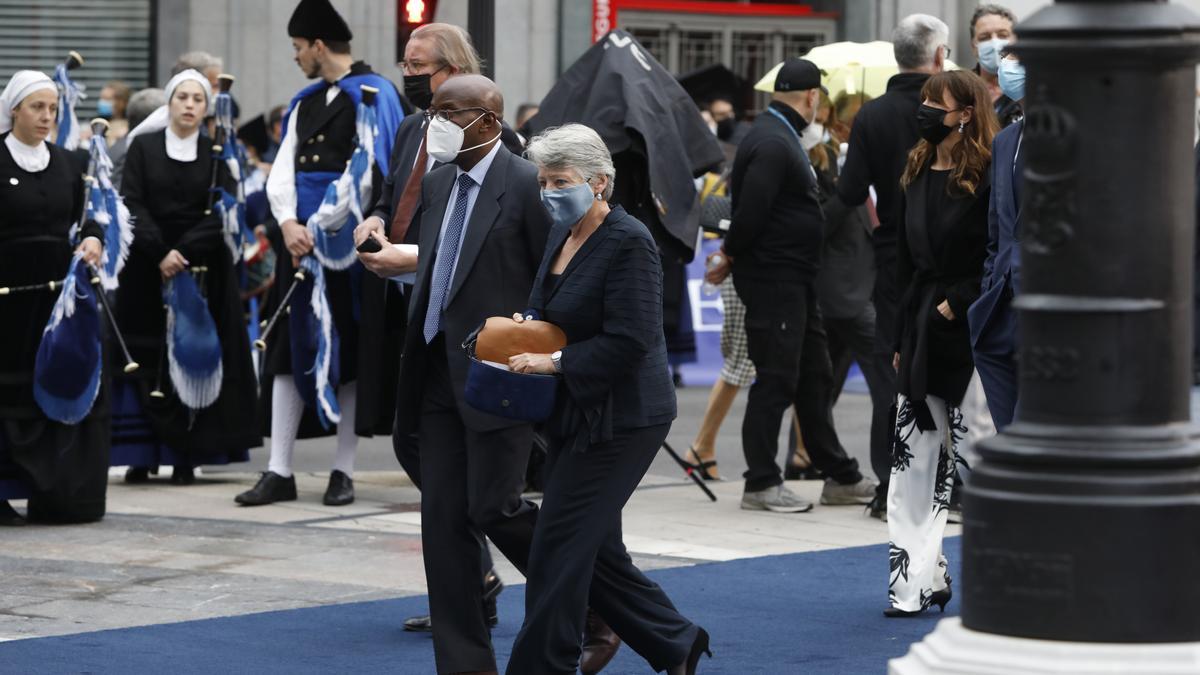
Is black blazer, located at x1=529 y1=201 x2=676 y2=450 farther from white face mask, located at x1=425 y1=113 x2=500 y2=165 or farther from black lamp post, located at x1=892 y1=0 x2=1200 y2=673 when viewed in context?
black lamp post, located at x1=892 y1=0 x2=1200 y2=673

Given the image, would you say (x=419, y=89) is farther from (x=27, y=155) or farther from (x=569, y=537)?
(x=27, y=155)

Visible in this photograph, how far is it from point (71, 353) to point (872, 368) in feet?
11.9

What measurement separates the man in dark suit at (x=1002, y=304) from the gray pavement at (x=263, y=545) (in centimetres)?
200

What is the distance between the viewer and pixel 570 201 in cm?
580

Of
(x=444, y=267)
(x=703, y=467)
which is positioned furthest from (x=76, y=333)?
(x=444, y=267)

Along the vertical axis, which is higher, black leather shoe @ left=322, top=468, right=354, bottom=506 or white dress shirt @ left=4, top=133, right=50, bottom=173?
white dress shirt @ left=4, top=133, right=50, bottom=173

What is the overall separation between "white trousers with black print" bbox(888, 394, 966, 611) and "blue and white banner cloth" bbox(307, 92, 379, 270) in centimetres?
300

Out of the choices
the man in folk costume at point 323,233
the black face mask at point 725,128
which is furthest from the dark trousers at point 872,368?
the black face mask at point 725,128

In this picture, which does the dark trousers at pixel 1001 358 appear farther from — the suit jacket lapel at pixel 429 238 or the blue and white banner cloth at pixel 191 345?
the blue and white banner cloth at pixel 191 345

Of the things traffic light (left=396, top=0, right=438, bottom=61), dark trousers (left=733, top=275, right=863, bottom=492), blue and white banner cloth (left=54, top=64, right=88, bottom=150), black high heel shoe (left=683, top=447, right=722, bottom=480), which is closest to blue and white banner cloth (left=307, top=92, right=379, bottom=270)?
blue and white banner cloth (left=54, top=64, right=88, bottom=150)

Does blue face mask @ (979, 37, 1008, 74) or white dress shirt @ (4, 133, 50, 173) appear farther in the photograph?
white dress shirt @ (4, 133, 50, 173)

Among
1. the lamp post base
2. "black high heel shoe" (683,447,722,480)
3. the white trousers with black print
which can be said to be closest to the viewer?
the lamp post base

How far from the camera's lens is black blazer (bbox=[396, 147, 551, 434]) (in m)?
6.29

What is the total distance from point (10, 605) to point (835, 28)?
17.1 meters
